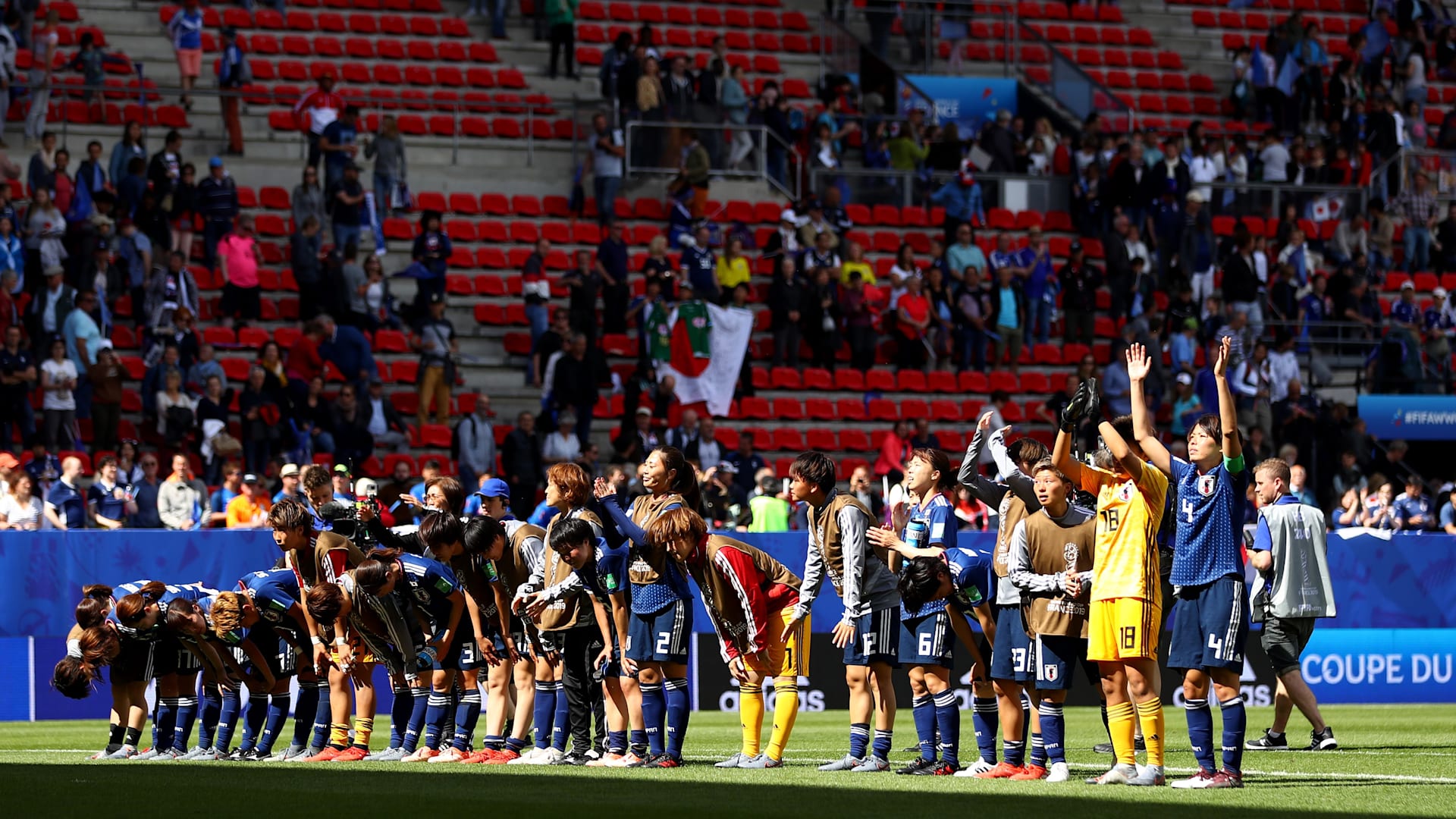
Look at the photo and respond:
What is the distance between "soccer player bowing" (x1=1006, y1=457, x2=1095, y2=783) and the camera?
450 inches

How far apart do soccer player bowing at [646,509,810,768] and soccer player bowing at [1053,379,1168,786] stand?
2.12 m

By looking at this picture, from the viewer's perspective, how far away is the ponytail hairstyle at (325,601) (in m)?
13.1

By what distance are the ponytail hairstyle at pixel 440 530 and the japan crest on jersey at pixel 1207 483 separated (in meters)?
4.84

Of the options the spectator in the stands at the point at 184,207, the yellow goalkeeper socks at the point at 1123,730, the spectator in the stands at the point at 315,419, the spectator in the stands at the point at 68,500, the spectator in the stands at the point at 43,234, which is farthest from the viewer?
the spectator in the stands at the point at 184,207

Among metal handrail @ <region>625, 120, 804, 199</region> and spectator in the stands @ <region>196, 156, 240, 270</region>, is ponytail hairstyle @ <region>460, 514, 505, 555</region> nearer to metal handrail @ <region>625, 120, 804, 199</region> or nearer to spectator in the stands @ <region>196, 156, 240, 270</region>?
spectator in the stands @ <region>196, 156, 240, 270</region>

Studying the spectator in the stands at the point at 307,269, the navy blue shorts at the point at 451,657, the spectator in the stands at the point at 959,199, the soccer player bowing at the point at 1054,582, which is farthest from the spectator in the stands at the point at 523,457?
the soccer player bowing at the point at 1054,582

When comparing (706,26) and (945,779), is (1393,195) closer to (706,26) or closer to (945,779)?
(706,26)

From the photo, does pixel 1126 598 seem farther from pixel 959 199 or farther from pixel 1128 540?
pixel 959 199

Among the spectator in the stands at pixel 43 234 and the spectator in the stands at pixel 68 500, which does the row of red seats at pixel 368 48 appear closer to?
the spectator in the stands at pixel 43 234

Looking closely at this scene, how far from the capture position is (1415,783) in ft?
38.2

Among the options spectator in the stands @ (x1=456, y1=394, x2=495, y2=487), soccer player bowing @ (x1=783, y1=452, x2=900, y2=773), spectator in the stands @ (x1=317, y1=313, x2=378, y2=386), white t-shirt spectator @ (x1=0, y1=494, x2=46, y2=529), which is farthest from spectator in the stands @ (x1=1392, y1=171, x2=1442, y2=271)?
soccer player bowing @ (x1=783, y1=452, x2=900, y2=773)

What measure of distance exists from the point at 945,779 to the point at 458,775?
2.88 meters

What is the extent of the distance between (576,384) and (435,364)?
198 cm

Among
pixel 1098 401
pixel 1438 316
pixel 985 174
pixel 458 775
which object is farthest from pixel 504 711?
pixel 1438 316
